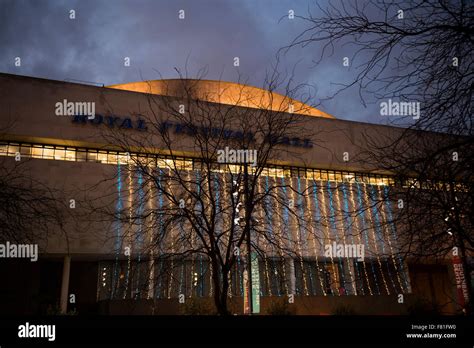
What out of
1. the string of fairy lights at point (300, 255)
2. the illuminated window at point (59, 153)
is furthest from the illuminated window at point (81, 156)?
the string of fairy lights at point (300, 255)

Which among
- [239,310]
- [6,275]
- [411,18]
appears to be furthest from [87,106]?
[411,18]

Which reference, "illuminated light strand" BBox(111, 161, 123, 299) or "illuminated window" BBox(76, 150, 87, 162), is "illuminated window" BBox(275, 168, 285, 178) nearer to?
→ "illuminated light strand" BBox(111, 161, 123, 299)

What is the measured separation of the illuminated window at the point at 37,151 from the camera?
21.0 meters

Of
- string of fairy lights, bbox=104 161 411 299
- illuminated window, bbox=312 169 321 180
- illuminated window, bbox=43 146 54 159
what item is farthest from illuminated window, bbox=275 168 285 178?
illuminated window, bbox=43 146 54 159

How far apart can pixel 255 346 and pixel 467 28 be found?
3277 mm

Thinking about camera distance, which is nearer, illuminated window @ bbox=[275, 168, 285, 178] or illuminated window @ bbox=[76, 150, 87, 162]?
illuminated window @ bbox=[76, 150, 87, 162]

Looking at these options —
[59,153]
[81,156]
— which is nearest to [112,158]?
[81,156]

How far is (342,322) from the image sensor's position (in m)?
2.92

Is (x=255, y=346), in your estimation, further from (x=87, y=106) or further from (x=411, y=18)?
(x=87, y=106)

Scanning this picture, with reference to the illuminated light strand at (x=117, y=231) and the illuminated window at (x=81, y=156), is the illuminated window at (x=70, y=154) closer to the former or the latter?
the illuminated window at (x=81, y=156)

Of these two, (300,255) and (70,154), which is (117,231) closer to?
(70,154)

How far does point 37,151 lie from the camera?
21.2 meters

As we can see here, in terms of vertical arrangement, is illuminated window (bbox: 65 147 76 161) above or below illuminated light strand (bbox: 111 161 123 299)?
above

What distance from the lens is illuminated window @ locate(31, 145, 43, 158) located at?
2105cm
